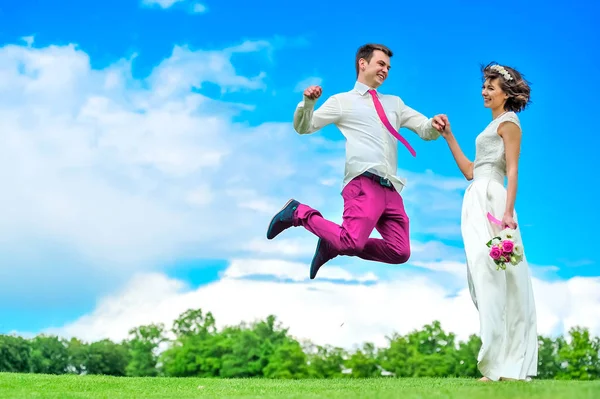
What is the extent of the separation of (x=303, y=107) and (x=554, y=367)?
1324 cm

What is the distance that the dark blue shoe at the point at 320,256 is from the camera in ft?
25.4

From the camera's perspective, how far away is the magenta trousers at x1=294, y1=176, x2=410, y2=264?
7.21 meters

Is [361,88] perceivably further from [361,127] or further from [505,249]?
[505,249]

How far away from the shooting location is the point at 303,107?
7.28 metres

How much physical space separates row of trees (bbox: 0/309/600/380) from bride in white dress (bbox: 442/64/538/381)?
1005 cm

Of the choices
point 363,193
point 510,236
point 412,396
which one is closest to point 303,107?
point 363,193

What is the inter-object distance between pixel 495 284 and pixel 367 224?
136 centimetres

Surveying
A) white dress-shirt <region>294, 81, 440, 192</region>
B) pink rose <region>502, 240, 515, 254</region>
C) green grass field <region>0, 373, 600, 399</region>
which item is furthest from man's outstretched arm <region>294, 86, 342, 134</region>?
green grass field <region>0, 373, 600, 399</region>

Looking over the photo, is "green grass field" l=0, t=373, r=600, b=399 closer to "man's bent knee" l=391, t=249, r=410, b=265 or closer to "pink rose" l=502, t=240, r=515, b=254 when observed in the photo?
"pink rose" l=502, t=240, r=515, b=254

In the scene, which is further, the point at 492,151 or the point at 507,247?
the point at 492,151

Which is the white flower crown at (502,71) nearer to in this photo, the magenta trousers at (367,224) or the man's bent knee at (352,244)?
the magenta trousers at (367,224)

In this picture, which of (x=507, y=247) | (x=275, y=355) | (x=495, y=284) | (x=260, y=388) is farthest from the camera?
(x=275, y=355)

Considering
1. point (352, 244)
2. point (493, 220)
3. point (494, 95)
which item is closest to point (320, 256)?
point (352, 244)

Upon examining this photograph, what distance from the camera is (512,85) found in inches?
274
